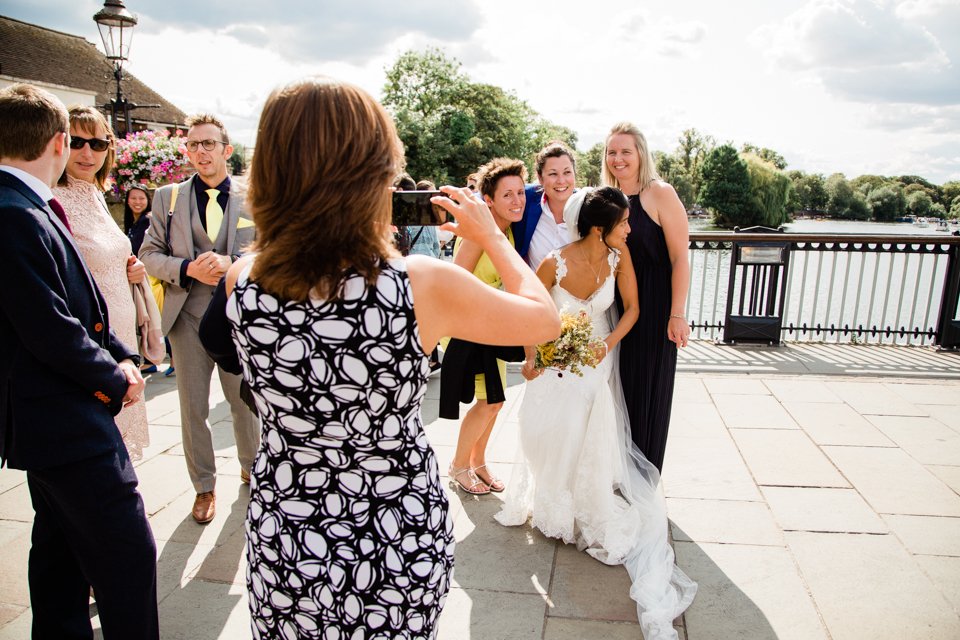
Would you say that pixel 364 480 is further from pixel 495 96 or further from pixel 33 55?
pixel 495 96

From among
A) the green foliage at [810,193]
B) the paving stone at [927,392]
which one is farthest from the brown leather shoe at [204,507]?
the green foliage at [810,193]

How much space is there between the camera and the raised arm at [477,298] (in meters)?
1.25

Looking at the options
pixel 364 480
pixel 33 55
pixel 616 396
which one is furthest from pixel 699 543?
pixel 33 55

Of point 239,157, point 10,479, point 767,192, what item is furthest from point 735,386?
point 767,192

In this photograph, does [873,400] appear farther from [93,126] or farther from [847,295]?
[847,295]

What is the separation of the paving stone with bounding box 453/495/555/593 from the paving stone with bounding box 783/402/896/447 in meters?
2.74

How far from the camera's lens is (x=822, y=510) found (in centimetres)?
357

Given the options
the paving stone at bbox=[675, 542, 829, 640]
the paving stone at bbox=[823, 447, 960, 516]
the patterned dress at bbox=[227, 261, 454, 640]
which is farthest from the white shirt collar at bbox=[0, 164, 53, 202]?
the paving stone at bbox=[823, 447, 960, 516]

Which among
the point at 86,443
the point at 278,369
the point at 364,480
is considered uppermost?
the point at 278,369

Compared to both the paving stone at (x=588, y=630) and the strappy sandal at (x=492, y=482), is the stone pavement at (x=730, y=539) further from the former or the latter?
the strappy sandal at (x=492, y=482)

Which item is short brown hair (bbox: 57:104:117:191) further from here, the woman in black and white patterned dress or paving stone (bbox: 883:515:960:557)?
paving stone (bbox: 883:515:960:557)

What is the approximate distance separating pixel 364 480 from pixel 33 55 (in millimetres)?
42283

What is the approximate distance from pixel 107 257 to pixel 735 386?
217 inches

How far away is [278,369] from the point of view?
4.02 feet
